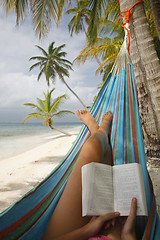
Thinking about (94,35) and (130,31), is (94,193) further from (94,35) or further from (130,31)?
(94,35)

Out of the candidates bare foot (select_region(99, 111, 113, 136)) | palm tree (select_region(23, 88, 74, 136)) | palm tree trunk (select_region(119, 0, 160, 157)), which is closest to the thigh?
bare foot (select_region(99, 111, 113, 136))

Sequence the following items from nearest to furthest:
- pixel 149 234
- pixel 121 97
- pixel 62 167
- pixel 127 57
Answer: pixel 149 234
pixel 62 167
pixel 121 97
pixel 127 57

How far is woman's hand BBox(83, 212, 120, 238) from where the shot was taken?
1.67 feet

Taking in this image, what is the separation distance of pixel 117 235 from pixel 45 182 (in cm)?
44

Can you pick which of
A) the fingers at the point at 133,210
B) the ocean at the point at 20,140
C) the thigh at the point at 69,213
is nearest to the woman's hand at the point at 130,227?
the fingers at the point at 133,210

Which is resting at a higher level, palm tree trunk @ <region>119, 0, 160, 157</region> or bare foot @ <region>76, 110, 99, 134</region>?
palm tree trunk @ <region>119, 0, 160, 157</region>

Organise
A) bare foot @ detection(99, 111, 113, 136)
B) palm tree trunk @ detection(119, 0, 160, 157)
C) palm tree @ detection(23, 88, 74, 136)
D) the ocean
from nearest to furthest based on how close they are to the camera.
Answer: bare foot @ detection(99, 111, 113, 136)
palm tree trunk @ detection(119, 0, 160, 157)
the ocean
palm tree @ detection(23, 88, 74, 136)

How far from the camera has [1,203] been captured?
1.41 meters

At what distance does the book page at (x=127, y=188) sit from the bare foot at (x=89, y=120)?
0.47m

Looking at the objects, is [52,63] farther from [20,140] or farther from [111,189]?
[111,189]

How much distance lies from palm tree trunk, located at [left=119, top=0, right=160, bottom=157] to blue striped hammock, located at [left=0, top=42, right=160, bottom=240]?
103mm

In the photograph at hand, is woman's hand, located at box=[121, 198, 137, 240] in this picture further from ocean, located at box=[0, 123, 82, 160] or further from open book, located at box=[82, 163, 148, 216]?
ocean, located at box=[0, 123, 82, 160]

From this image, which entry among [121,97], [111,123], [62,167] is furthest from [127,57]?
[62,167]

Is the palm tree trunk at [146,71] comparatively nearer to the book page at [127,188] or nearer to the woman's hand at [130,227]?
the book page at [127,188]
